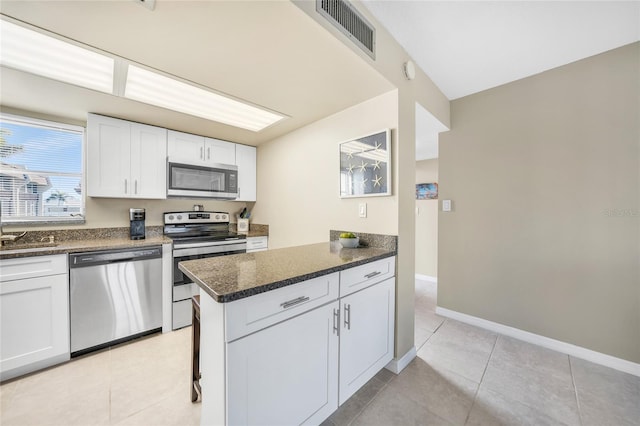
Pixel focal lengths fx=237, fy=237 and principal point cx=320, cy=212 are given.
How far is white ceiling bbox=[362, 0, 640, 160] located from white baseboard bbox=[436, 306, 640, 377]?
232 centimetres

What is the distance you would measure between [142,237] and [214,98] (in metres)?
1.76

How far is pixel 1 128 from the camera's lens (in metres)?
2.14

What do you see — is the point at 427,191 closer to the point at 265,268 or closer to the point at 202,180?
the point at 202,180

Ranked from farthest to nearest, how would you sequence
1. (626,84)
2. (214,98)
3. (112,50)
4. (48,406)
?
1. (214,98)
2. (626,84)
3. (48,406)
4. (112,50)

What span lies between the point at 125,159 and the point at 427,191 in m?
4.32

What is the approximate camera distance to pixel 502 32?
172 cm

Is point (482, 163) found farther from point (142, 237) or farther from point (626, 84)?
point (142, 237)

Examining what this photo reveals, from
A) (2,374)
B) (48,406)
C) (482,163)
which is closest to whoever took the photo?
(48,406)

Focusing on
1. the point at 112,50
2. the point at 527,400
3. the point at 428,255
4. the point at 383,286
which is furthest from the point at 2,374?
the point at 428,255

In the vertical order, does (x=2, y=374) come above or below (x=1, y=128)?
below

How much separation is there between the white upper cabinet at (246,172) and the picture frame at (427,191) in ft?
9.48

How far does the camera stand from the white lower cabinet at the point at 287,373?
99 centimetres

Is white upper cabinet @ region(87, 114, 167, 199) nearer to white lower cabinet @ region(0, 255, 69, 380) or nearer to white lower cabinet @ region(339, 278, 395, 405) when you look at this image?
white lower cabinet @ region(0, 255, 69, 380)

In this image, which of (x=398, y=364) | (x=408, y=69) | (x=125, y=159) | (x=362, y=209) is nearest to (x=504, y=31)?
(x=408, y=69)
